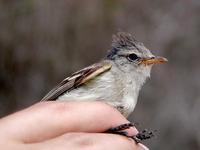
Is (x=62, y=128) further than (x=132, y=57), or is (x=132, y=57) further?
(x=132, y=57)

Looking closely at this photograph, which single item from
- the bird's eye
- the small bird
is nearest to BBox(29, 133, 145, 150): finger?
the small bird

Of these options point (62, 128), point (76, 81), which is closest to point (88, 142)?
point (62, 128)

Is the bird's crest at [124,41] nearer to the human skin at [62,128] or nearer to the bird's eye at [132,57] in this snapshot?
the bird's eye at [132,57]

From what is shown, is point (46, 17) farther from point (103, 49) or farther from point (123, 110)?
point (123, 110)

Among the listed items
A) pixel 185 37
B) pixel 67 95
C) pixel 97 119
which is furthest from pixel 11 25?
pixel 97 119

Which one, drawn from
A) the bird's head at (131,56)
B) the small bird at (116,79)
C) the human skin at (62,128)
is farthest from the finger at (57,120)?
the bird's head at (131,56)

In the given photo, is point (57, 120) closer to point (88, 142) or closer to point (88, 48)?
point (88, 142)

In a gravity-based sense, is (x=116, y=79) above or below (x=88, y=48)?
above
